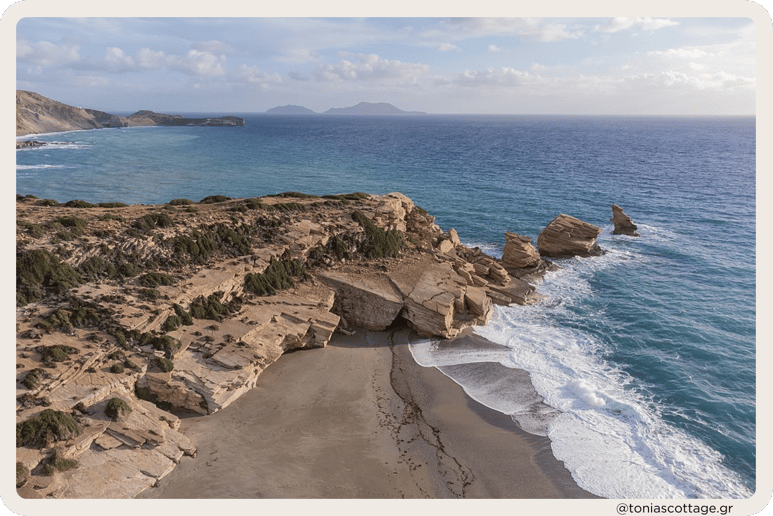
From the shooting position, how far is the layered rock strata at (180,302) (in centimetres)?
1847

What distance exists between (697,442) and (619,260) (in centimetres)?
2706

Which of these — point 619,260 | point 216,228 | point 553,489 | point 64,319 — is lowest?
point 553,489

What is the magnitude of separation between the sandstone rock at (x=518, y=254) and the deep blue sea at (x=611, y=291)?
3.69m

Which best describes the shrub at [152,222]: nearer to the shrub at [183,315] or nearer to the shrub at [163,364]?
the shrub at [183,315]

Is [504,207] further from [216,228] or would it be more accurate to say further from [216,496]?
[216,496]

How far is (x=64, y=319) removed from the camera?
2202 centimetres

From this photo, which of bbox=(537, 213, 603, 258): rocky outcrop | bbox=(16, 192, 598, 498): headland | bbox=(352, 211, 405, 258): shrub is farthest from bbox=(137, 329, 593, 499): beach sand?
bbox=(537, 213, 603, 258): rocky outcrop

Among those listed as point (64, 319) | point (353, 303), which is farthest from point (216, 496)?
point (353, 303)

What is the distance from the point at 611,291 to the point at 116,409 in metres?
36.7

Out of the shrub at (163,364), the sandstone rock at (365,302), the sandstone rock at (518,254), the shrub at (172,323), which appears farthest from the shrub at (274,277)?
the sandstone rock at (518,254)

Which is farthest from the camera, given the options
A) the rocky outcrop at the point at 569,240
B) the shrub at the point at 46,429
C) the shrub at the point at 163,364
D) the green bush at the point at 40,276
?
→ the rocky outcrop at the point at 569,240

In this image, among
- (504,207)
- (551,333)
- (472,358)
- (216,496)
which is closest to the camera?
(216,496)

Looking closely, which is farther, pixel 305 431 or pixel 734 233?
pixel 734 233

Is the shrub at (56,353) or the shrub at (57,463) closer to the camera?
the shrub at (57,463)
